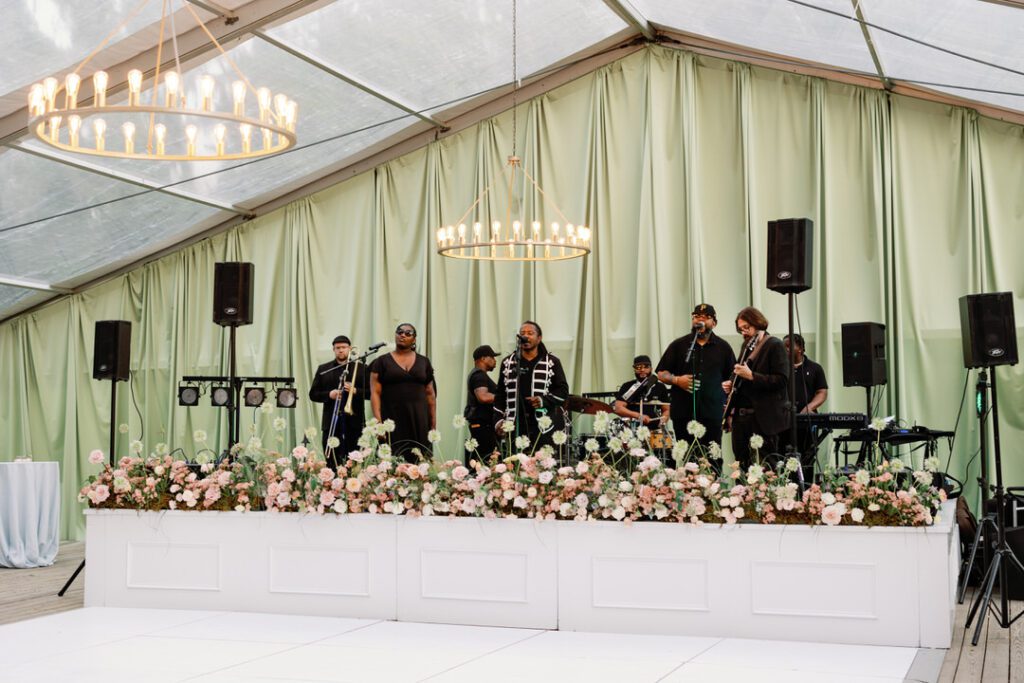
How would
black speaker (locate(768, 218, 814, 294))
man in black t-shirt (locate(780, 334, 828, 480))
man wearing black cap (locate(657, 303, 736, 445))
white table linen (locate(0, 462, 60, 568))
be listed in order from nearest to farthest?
black speaker (locate(768, 218, 814, 294)) → man in black t-shirt (locate(780, 334, 828, 480)) → man wearing black cap (locate(657, 303, 736, 445)) → white table linen (locate(0, 462, 60, 568))

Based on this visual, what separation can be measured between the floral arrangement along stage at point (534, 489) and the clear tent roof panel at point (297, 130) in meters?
3.17

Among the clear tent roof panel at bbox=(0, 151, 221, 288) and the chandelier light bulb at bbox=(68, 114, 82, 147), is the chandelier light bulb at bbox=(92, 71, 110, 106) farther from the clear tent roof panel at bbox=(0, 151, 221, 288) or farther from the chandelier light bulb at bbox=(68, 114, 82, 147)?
the clear tent roof panel at bbox=(0, 151, 221, 288)

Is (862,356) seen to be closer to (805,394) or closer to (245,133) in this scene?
(805,394)

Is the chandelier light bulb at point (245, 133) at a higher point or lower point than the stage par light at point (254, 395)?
higher

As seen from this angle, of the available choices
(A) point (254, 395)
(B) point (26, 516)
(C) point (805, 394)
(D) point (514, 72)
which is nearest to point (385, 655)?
(C) point (805, 394)

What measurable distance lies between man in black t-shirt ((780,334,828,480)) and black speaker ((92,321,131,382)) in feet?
14.2

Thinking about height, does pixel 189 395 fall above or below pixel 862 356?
below

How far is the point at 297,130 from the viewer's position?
843 cm

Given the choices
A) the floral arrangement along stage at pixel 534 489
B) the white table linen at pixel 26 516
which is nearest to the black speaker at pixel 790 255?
the floral arrangement along stage at pixel 534 489

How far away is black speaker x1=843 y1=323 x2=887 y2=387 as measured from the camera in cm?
691

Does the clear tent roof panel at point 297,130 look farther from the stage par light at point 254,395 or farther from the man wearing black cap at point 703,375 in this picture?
the man wearing black cap at point 703,375

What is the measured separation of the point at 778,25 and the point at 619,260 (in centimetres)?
227

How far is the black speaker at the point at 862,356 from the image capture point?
6.91 meters

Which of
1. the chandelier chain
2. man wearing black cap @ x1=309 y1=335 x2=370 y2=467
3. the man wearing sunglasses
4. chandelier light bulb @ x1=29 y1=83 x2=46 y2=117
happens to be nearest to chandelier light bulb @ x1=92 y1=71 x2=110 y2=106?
chandelier light bulb @ x1=29 y1=83 x2=46 y2=117
